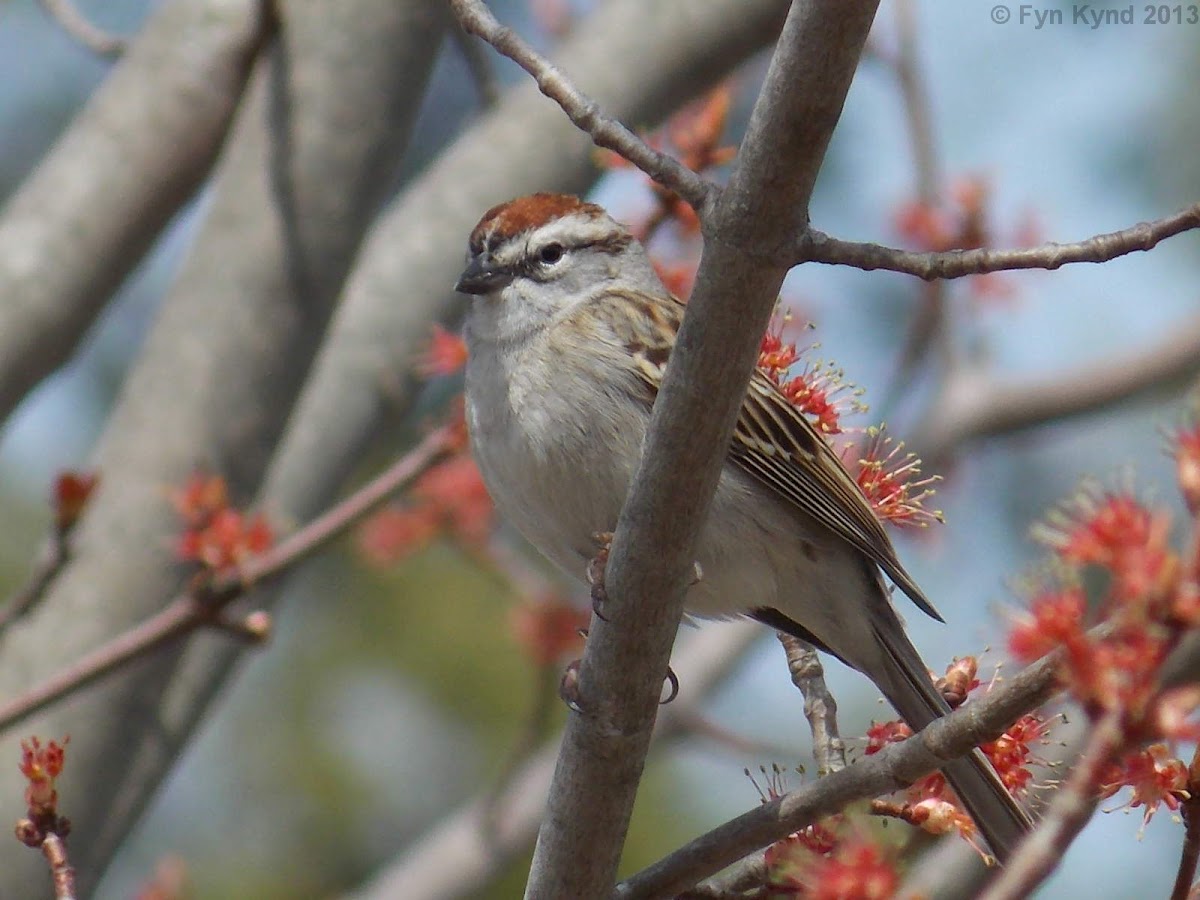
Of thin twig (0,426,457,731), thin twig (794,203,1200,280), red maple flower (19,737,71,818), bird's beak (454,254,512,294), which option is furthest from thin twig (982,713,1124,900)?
bird's beak (454,254,512,294)

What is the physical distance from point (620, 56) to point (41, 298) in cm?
158

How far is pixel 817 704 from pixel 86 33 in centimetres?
279

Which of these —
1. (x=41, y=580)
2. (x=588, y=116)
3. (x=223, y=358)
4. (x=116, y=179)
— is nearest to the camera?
(x=588, y=116)

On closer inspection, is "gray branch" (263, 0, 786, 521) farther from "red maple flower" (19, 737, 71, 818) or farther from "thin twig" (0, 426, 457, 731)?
"red maple flower" (19, 737, 71, 818)

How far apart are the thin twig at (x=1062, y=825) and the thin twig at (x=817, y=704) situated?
102cm

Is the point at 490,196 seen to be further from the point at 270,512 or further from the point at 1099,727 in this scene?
the point at 1099,727

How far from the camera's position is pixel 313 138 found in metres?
3.77

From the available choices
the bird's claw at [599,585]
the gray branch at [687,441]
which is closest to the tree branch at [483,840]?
the bird's claw at [599,585]

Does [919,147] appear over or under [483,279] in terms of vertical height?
over

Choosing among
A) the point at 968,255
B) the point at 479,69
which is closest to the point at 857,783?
the point at 968,255

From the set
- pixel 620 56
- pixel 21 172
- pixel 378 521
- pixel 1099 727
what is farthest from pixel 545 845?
pixel 21 172

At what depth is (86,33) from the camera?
4.21 metres

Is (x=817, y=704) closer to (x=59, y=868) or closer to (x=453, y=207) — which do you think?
(x=59, y=868)

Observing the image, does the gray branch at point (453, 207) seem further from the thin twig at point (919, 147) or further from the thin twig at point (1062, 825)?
the thin twig at point (1062, 825)
